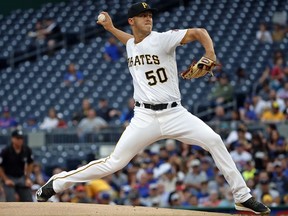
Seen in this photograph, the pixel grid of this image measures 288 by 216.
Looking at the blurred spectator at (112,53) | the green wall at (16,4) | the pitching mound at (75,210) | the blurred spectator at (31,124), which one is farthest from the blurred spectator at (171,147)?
A: the green wall at (16,4)

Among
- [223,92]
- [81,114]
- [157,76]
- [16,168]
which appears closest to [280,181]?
[223,92]

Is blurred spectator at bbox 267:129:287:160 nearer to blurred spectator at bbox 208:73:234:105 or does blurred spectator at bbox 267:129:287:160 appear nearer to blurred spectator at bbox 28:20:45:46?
blurred spectator at bbox 208:73:234:105

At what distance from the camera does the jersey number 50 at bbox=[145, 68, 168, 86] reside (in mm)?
7348

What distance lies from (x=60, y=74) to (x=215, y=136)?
11054 mm

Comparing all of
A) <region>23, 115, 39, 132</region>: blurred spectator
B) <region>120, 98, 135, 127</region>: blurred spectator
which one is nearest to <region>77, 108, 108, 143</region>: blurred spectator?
<region>120, 98, 135, 127</region>: blurred spectator

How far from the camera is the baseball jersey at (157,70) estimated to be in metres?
7.32

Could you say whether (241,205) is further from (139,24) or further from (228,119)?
(228,119)

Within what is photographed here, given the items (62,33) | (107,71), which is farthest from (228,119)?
(62,33)

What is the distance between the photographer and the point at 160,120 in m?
7.30

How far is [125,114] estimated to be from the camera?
15.1m

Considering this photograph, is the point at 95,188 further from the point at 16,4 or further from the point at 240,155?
the point at 16,4

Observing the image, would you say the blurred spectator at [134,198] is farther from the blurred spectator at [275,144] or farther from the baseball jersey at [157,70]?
the baseball jersey at [157,70]

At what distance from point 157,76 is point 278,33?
1078cm

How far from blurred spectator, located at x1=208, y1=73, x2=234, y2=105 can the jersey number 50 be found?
7.79 meters
